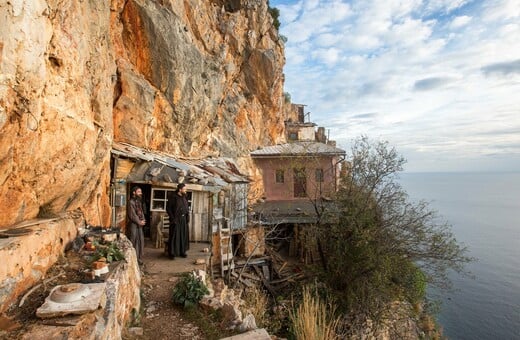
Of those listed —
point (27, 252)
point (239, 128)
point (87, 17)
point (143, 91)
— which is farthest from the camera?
point (239, 128)

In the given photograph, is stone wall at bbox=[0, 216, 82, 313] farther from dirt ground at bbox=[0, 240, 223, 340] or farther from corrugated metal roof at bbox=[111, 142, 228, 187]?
corrugated metal roof at bbox=[111, 142, 228, 187]

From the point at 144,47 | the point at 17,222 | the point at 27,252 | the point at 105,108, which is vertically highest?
the point at 144,47

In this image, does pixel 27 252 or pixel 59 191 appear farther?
pixel 59 191

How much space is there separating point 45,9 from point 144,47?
884 cm

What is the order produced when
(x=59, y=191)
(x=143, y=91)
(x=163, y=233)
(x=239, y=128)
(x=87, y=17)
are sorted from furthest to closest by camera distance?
(x=239, y=128) < (x=143, y=91) < (x=163, y=233) < (x=87, y=17) < (x=59, y=191)

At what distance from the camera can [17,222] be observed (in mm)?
3816

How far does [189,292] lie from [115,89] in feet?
26.6

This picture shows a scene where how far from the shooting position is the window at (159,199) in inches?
412

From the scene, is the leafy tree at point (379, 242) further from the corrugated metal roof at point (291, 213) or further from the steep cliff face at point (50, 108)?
the steep cliff face at point (50, 108)

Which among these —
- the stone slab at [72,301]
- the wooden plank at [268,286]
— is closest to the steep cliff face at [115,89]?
the stone slab at [72,301]

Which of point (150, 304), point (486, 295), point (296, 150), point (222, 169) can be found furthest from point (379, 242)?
point (486, 295)

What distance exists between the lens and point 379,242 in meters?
11.4

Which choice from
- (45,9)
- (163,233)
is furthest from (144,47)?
(45,9)

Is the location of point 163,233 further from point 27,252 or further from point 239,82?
point 239,82
